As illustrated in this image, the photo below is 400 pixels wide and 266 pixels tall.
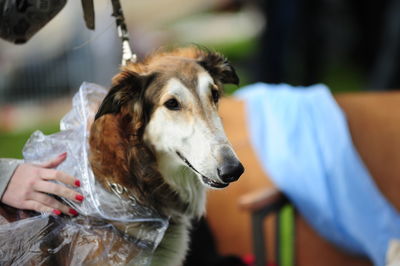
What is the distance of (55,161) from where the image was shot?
1.77 m

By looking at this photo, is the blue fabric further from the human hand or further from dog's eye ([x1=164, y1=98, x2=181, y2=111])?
the human hand

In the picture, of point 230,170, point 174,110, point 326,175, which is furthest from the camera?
point 326,175

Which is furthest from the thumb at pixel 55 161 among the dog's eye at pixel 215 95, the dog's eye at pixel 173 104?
the dog's eye at pixel 215 95

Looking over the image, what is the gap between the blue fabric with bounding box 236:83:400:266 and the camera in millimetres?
2740

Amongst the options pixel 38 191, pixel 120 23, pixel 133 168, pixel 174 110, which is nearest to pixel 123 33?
pixel 120 23

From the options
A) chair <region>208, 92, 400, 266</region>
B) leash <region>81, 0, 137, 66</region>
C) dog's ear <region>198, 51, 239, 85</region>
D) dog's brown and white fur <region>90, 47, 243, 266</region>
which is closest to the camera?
dog's brown and white fur <region>90, 47, 243, 266</region>

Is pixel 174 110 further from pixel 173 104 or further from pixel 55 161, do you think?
pixel 55 161

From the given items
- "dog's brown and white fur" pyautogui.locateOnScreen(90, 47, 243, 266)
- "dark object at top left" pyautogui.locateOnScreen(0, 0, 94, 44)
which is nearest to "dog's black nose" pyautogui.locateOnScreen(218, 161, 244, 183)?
"dog's brown and white fur" pyautogui.locateOnScreen(90, 47, 243, 266)

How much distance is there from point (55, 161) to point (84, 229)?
25 cm

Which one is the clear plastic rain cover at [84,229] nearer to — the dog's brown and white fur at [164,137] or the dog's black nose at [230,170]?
the dog's brown and white fur at [164,137]

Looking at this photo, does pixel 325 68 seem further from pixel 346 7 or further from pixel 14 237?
pixel 14 237

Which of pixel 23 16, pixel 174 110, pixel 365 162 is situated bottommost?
pixel 365 162

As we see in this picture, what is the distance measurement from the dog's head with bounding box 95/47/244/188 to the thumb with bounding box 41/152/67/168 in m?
0.21

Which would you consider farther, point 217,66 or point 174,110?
point 217,66
